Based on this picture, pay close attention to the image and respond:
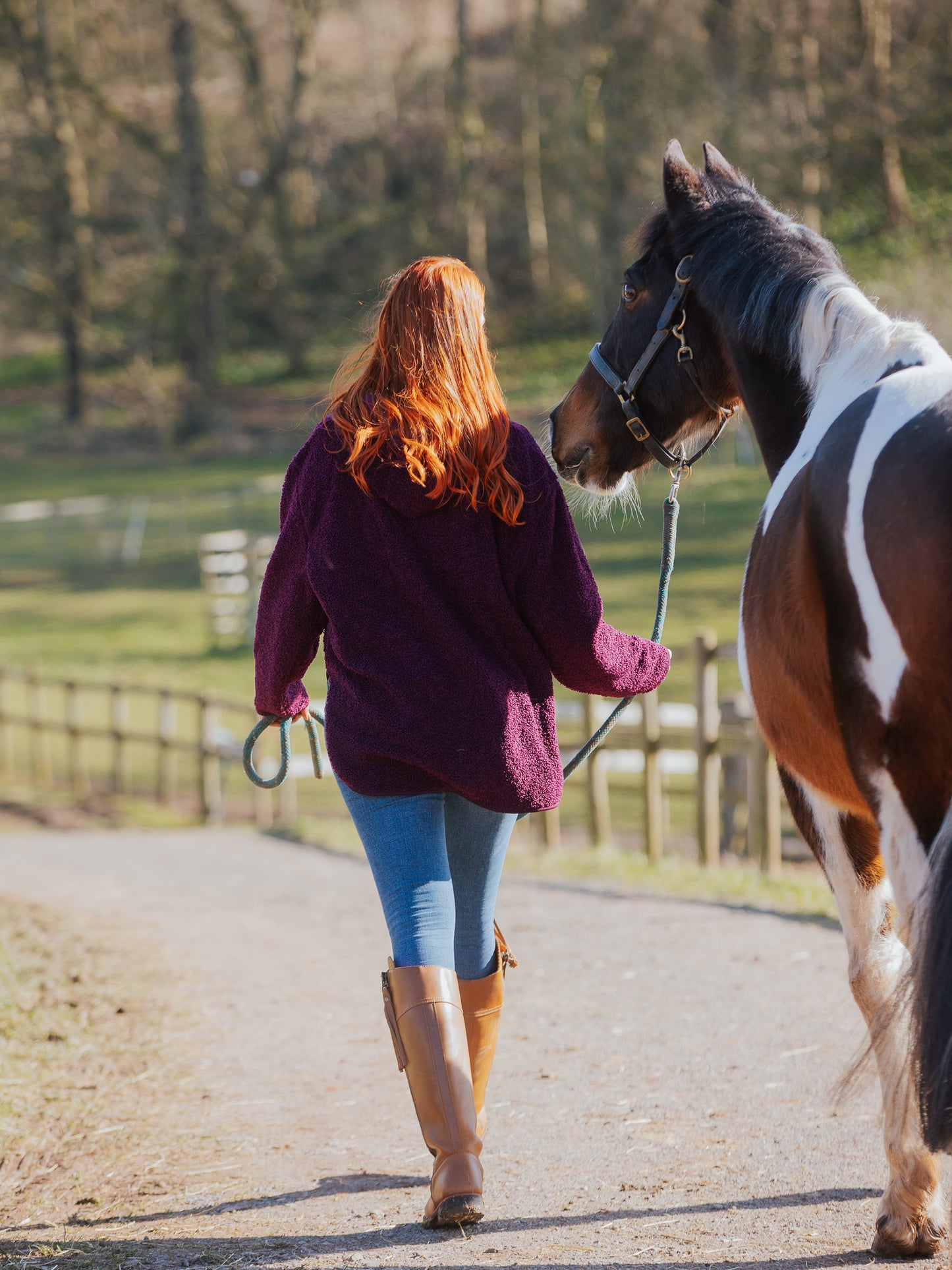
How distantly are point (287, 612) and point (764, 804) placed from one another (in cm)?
575

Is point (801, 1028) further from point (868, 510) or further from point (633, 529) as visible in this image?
point (633, 529)

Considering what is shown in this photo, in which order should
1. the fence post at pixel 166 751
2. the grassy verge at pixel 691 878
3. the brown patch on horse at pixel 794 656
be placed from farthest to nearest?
the fence post at pixel 166 751, the grassy verge at pixel 691 878, the brown patch on horse at pixel 794 656

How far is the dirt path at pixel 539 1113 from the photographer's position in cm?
257

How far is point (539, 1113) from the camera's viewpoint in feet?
10.9

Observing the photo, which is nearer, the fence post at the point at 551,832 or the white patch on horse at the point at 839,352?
the white patch on horse at the point at 839,352

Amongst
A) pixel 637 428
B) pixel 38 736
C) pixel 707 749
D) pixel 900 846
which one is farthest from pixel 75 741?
pixel 900 846

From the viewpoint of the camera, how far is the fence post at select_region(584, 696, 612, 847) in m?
8.84

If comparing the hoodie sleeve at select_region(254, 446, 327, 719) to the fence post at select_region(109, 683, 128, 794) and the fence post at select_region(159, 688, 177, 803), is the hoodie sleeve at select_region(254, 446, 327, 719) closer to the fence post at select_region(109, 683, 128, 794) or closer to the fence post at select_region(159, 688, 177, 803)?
the fence post at select_region(159, 688, 177, 803)

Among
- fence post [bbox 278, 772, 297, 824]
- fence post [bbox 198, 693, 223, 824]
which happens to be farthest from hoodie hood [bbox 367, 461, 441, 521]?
fence post [bbox 198, 693, 223, 824]

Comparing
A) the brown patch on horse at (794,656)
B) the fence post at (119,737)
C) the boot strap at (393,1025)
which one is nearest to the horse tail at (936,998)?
the brown patch on horse at (794,656)

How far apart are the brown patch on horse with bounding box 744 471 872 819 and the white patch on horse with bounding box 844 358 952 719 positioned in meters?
0.12

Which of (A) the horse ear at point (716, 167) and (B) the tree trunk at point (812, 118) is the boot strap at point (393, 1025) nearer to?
(A) the horse ear at point (716, 167)

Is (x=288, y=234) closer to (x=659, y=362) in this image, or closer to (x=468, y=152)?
(x=468, y=152)

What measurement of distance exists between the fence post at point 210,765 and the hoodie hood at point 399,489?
9.55m
